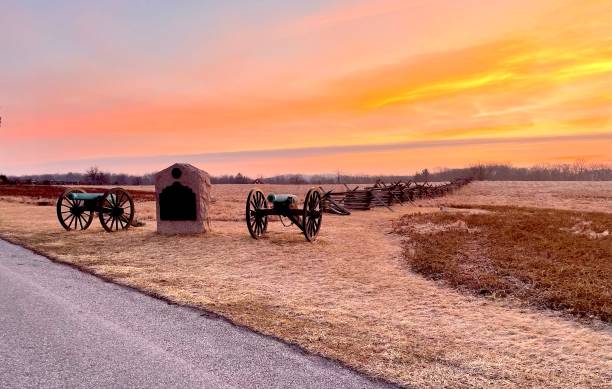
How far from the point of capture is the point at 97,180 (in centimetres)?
8650

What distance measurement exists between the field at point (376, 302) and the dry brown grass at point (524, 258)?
0.09 m

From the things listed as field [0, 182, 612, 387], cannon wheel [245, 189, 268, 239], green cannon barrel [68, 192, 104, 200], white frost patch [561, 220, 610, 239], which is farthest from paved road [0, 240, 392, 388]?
white frost patch [561, 220, 610, 239]

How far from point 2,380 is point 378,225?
16878 millimetres

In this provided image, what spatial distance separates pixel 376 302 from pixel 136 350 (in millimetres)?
3930

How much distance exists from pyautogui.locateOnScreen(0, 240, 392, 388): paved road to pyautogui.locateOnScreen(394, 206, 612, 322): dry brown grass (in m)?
4.88

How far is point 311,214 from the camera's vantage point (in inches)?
597

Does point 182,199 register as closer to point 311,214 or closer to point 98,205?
point 98,205

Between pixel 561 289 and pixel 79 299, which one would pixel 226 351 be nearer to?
pixel 79 299

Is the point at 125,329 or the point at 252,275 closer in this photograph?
the point at 125,329

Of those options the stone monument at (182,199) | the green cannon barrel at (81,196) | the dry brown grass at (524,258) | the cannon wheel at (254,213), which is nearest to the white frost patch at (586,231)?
the dry brown grass at (524,258)

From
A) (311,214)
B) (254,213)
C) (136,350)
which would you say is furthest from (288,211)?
(136,350)

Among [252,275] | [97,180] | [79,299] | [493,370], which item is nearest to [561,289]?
[493,370]

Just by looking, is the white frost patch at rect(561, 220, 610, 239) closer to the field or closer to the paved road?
the field

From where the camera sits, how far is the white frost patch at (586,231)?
49.0 ft
